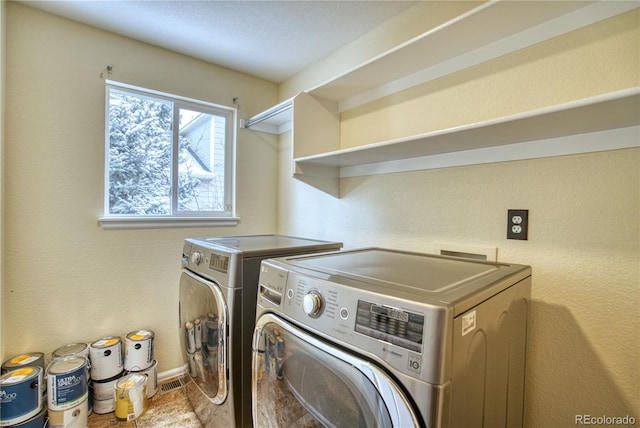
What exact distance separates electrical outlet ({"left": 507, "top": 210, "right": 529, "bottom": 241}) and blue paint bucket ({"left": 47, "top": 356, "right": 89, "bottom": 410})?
7.34 feet

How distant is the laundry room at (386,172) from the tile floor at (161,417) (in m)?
0.07

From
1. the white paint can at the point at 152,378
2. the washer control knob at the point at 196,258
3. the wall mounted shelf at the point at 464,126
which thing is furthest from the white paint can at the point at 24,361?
the wall mounted shelf at the point at 464,126

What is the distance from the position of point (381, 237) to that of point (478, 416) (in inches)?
42.3

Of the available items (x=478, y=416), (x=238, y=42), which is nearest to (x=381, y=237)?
(x=478, y=416)

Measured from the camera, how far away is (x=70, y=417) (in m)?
1.57

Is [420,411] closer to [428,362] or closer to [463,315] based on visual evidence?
[428,362]

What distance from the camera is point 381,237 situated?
175 centimetres

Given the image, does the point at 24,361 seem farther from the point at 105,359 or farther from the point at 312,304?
the point at 312,304

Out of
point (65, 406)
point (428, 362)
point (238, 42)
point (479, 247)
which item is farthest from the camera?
point (238, 42)

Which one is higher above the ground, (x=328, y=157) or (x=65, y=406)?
(x=328, y=157)

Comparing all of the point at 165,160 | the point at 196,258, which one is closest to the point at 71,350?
the point at 196,258

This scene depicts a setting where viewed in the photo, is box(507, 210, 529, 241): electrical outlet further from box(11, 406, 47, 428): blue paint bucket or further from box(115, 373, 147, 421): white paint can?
box(11, 406, 47, 428): blue paint bucket

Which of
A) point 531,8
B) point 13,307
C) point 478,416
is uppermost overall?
point 531,8

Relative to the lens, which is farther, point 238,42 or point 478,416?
point 238,42
